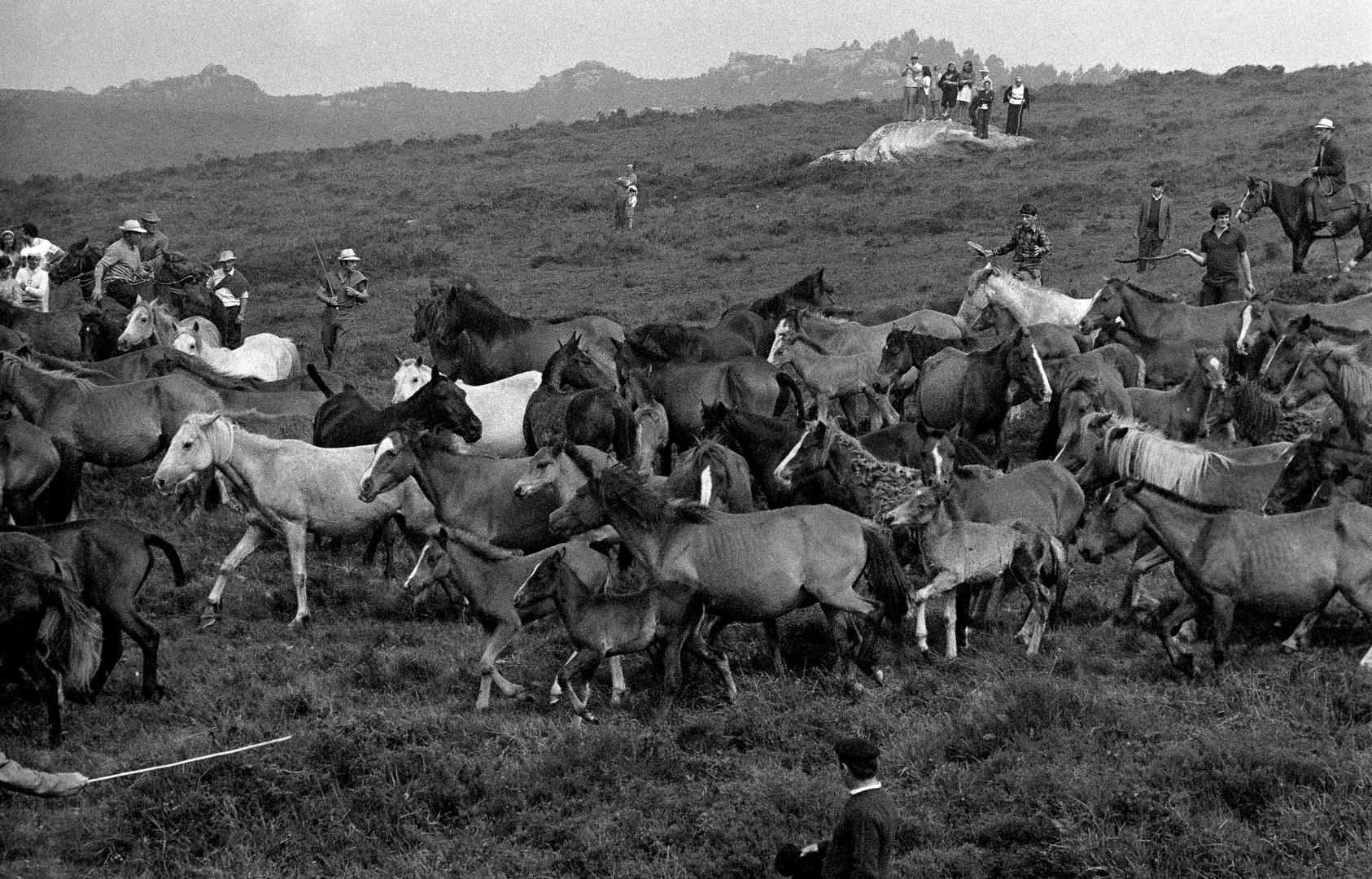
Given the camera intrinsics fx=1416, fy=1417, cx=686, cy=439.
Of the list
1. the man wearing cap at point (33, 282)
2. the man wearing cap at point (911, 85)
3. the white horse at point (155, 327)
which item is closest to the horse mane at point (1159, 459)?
the white horse at point (155, 327)

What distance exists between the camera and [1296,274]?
23.4 m

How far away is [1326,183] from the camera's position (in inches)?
928

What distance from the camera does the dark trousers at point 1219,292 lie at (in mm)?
20630

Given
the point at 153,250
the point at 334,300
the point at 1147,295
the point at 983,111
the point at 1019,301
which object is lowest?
the point at 334,300

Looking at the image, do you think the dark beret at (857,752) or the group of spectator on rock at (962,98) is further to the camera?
the group of spectator on rock at (962,98)

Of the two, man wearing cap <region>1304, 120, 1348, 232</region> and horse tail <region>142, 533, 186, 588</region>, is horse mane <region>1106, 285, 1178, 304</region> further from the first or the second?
horse tail <region>142, 533, 186, 588</region>

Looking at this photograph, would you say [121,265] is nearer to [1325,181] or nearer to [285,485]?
→ [285,485]

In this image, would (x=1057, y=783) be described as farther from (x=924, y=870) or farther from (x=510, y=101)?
(x=510, y=101)

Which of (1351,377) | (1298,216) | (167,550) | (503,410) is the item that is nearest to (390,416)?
(503,410)

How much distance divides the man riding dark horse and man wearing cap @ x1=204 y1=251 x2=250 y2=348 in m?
17.8

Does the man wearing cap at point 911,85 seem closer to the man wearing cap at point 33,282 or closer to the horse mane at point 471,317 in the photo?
the horse mane at point 471,317

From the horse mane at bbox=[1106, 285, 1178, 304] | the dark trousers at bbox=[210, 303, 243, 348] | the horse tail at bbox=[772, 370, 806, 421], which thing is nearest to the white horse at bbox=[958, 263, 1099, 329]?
the horse mane at bbox=[1106, 285, 1178, 304]

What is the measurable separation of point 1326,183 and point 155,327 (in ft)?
61.6

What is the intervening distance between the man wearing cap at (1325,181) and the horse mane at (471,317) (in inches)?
519
